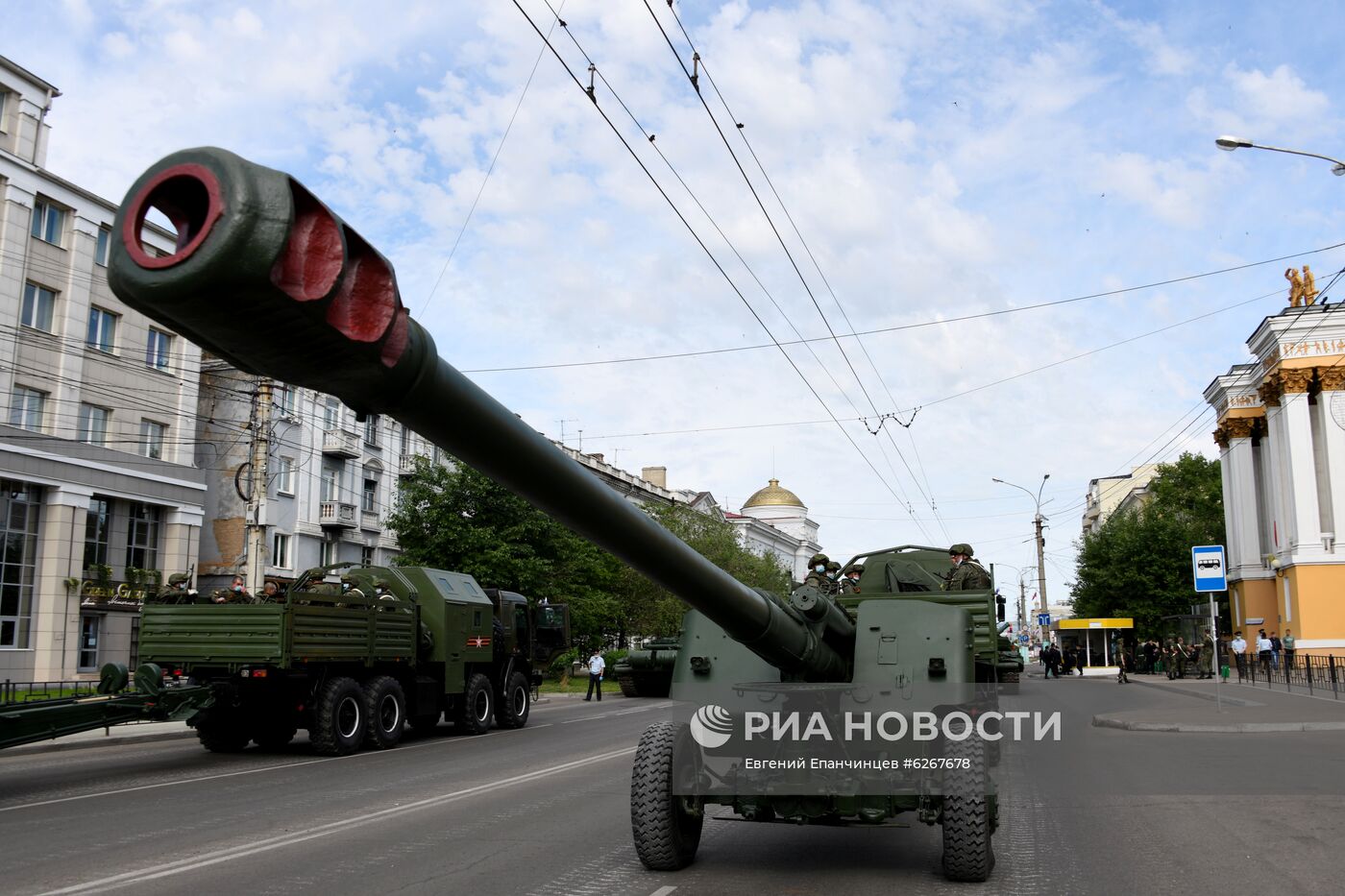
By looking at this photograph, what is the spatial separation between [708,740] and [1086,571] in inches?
2380

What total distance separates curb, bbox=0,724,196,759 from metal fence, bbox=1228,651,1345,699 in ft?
77.2

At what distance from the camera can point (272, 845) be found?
26.5 ft

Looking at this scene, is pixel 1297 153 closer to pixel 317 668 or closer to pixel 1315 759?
pixel 1315 759

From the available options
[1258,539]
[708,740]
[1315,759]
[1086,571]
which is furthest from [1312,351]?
[708,740]

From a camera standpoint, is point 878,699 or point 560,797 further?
point 560,797

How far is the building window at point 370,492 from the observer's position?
149ft

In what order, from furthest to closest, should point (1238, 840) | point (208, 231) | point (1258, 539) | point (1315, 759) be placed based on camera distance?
point (1258, 539) < point (1315, 759) < point (1238, 840) < point (208, 231)

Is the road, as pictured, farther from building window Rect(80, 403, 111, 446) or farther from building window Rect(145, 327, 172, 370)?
building window Rect(145, 327, 172, 370)

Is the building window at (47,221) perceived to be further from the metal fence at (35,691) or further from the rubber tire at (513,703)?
the rubber tire at (513,703)

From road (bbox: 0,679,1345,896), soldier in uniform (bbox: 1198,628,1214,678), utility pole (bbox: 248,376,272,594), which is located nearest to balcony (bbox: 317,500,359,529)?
utility pole (bbox: 248,376,272,594)

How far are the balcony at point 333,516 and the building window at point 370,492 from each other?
7.53 ft

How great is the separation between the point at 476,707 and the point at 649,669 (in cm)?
1114

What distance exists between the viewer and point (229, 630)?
1368cm

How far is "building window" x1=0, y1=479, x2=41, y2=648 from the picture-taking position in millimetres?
29797
